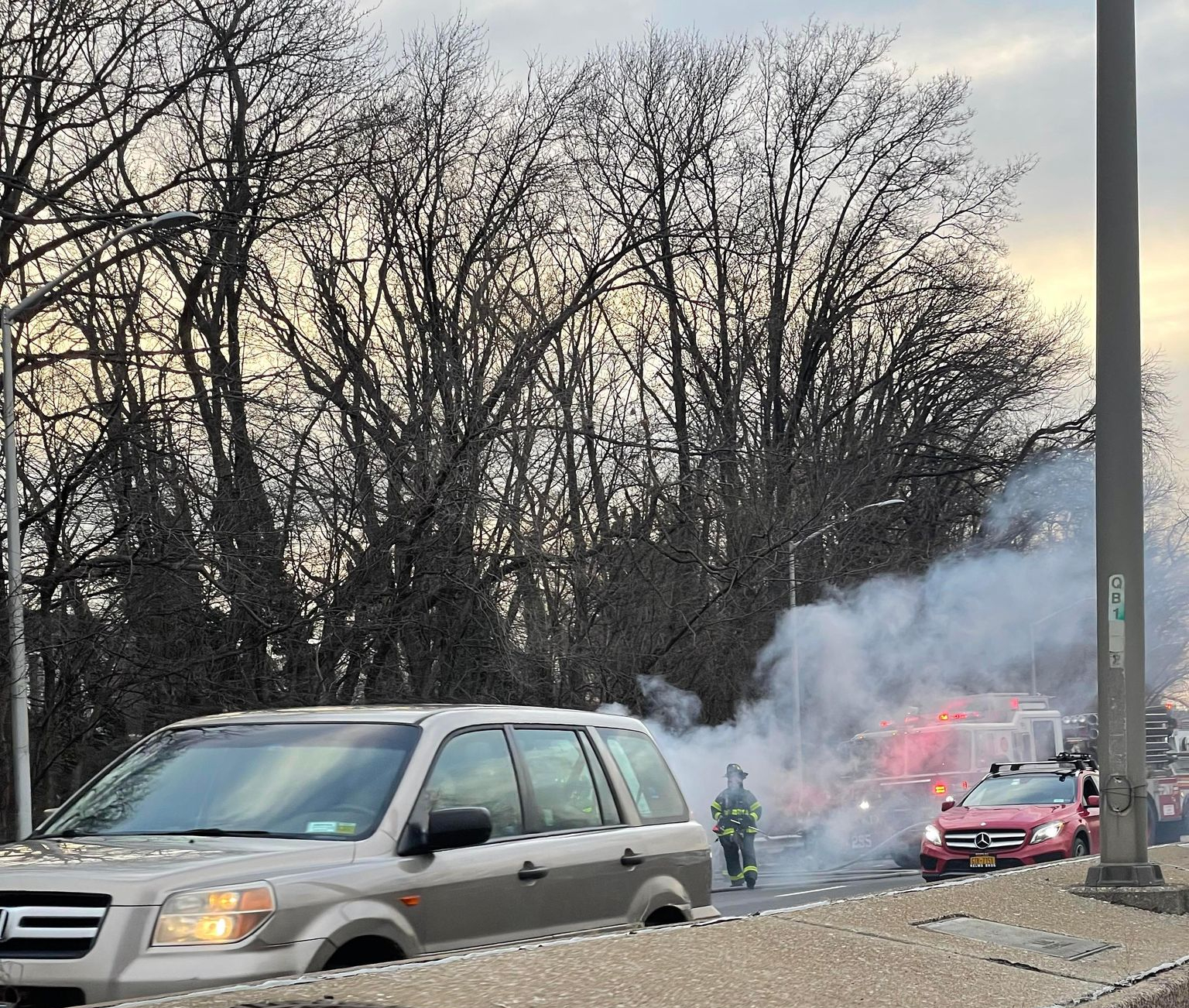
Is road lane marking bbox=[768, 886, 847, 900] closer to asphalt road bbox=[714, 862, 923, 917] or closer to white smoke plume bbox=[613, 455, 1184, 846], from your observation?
asphalt road bbox=[714, 862, 923, 917]

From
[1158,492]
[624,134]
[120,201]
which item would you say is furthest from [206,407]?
[1158,492]

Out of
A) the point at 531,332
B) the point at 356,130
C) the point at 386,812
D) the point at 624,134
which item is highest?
the point at 624,134

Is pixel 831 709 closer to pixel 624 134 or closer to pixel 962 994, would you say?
pixel 624 134

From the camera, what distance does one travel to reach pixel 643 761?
832cm

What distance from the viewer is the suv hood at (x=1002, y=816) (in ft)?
63.2

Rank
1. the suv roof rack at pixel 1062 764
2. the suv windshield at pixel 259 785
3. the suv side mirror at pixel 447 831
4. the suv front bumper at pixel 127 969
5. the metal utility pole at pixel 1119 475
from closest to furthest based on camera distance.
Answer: the suv front bumper at pixel 127 969 → the suv side mirror at pixel 447 831 → the suv windshield at pixel 259 785 → the metal utility pole at pixel 1119 475 → the suv roof rack at pixel 1062 764

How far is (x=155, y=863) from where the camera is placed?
571 cm

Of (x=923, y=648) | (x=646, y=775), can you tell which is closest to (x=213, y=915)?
(x=646, y=775)

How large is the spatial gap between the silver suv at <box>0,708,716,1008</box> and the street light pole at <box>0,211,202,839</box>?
1197 cm

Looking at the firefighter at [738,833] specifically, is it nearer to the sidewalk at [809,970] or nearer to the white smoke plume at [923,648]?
the white smoke plume at [923,648]

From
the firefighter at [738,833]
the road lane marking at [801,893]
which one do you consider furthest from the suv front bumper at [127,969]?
the firefighter at [738,833]

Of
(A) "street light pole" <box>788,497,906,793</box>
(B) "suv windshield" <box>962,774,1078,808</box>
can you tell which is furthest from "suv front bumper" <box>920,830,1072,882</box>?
(A) "street light pole" <box>788,497,906,793</box>

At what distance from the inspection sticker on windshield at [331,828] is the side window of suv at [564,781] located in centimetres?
114

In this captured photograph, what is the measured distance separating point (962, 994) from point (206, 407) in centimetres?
2242
